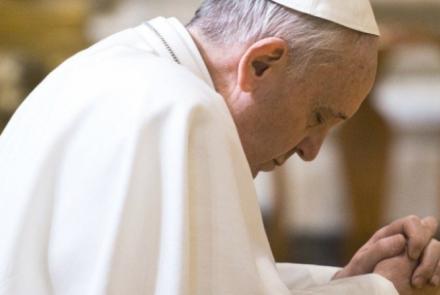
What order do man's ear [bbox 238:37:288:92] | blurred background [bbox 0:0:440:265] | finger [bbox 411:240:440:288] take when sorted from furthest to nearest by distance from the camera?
blurred background [bbox 0:0:440:265], finger [bbox 411:240:440:288], man's ear [bbox 238:37:288:92]

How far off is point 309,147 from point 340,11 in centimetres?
28

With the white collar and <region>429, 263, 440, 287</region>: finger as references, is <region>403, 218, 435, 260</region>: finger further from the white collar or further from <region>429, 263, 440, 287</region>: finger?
the white collar

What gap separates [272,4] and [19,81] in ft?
9.78

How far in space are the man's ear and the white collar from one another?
69 mm

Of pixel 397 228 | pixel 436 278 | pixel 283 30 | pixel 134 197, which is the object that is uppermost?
pixel 283 30

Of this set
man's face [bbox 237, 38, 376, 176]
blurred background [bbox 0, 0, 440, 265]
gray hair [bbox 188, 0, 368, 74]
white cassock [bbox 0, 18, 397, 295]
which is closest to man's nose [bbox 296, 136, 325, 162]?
man's face [bbox 237, 38, 376, 176]

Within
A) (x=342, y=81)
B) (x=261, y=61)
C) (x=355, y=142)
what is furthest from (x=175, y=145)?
(x=355, y=142)

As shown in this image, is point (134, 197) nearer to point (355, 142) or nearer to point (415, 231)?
point (415, 231)

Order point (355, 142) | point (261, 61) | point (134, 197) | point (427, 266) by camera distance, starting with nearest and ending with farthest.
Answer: point (134, 197) → point (261, 61) → point (427, 266) → point (355, 142)

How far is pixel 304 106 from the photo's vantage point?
1.89 meters

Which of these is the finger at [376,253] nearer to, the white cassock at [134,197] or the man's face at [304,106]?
the man's face at [304,106]

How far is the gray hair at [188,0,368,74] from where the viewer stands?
1823 millimetres

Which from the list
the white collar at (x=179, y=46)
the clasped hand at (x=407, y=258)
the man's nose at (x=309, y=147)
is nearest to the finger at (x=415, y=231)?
the clasped hand at (x=407, y=258)

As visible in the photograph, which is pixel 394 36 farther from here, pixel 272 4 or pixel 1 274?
pixel 1 274
